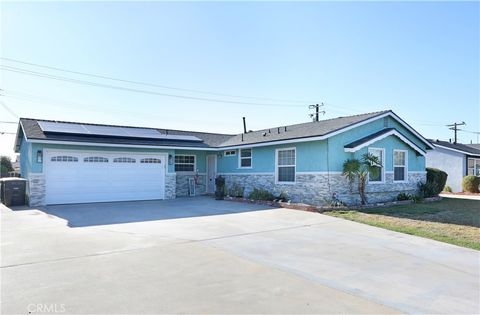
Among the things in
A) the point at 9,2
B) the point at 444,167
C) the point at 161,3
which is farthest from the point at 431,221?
the point at 444,167

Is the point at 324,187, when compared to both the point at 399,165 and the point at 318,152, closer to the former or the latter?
the point at 318,152

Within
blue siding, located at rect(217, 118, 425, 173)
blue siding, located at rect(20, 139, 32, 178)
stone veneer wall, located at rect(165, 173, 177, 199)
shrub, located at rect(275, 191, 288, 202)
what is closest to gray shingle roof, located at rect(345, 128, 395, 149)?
blue siding, located at rect(217, 118, 425, 173)

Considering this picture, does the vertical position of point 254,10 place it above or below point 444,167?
above

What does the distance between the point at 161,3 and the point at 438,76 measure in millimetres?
13433

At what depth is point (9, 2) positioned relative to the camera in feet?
33.8

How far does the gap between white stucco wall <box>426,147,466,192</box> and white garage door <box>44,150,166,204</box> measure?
860 inches

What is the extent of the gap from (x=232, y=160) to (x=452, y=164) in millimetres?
18269

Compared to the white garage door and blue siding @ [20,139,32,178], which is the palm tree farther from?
blue siding @ [20,139,32,178]

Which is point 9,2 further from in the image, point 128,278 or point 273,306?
point 273,306

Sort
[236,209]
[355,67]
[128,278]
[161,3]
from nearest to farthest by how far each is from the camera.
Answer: [128,278], [161,3], [236,209], [355,67]

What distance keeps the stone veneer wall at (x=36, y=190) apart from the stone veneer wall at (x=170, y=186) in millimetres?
5540

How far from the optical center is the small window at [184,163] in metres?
19.3

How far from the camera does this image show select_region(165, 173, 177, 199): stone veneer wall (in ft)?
56.3

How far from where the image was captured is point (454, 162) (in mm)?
25641
